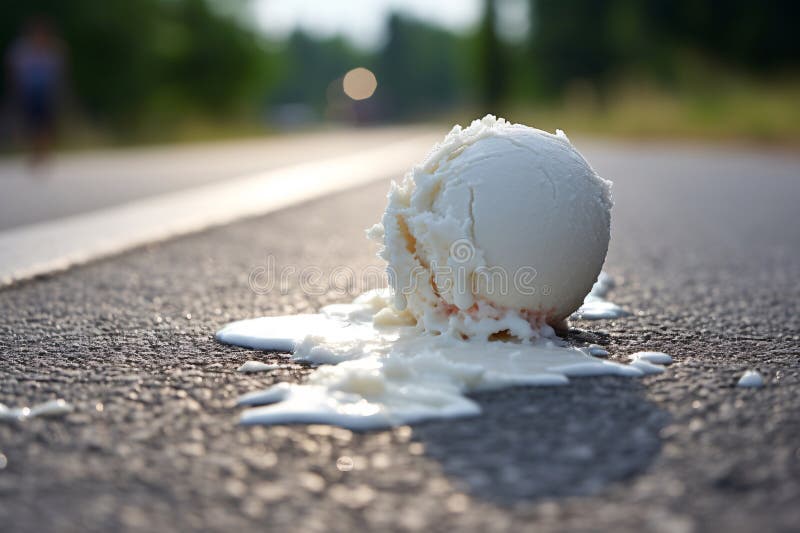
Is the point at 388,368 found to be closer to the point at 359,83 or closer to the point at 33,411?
the point at 33,411

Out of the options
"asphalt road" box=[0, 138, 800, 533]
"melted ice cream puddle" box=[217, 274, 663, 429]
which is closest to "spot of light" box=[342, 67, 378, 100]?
"asphalt road" box=[0, 138, 800, 533]

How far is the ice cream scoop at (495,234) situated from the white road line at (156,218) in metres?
2.31

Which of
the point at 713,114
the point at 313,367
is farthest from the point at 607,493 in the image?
the point at 713,114

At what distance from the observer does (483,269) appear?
9.90 ft

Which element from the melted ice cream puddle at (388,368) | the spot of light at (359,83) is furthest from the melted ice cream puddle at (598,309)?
the spot of light at (359,83)

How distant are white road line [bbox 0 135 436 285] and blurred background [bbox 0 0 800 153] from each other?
212 inches

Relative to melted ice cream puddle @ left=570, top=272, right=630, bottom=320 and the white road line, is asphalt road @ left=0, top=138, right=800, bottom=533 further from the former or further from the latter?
the white road line

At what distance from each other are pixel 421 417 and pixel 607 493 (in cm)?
56

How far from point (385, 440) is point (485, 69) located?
40.3 meters

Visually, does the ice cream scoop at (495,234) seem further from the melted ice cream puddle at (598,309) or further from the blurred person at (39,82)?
the blurred person at (39,82)

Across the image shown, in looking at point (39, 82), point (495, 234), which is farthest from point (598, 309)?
point (39, 82)

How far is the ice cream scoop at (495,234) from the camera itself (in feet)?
9.93

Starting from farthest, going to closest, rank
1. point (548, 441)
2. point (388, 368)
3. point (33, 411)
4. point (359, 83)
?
point (359, 83)
point (388, 368)
point (33, 411)
point (548, 441)

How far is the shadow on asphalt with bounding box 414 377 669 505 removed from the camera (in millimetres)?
1862
